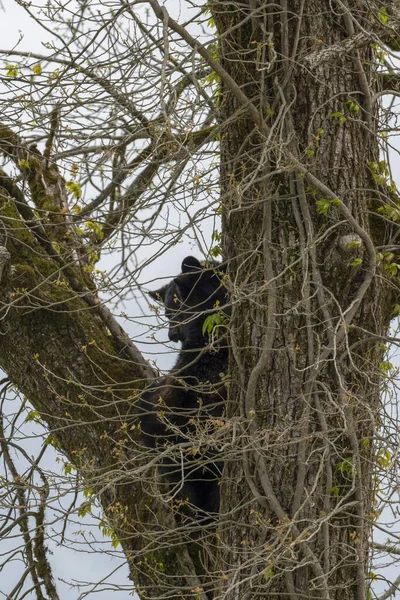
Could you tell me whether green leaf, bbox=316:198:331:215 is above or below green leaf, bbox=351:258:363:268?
above

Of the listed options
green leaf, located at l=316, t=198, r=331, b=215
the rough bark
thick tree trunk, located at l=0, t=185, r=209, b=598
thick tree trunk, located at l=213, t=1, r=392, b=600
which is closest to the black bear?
thick tree trunk, located at l=0, t=185, r=209, b=598

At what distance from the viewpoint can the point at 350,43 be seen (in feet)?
17.5

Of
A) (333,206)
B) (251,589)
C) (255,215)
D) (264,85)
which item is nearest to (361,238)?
(333,206)

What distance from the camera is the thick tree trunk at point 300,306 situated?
4.86m

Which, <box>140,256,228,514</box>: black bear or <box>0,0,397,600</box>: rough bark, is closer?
<box>0,0,397,600</box>: rough bark

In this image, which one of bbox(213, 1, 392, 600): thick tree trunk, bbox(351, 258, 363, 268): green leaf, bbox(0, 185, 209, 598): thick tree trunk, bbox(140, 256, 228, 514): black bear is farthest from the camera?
bbox(140, 256, 228, 514): black bear

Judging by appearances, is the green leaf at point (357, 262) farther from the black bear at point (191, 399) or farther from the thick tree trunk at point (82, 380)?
the thick tree trunk at point (82, 380)

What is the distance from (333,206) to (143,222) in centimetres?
114

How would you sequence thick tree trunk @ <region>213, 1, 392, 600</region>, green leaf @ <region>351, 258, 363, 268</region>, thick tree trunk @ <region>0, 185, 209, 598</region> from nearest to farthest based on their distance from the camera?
thick tree trunk @ <region>213, 1, 392, 600</region>
green leaf @ <region>351, 258, 363, 268</region>
thick tree trunk @ <region>0, 185, 209, 598</region>

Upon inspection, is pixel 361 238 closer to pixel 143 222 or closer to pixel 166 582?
pixel 143 222

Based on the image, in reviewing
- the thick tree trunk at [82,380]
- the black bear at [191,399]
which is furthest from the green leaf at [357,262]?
the thick tree trunk at [82,380]

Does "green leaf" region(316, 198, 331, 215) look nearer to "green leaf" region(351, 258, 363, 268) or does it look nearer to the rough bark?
the rough bark

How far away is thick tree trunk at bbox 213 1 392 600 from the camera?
15.9 feet

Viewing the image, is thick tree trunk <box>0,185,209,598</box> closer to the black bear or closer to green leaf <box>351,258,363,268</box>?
the black bear
